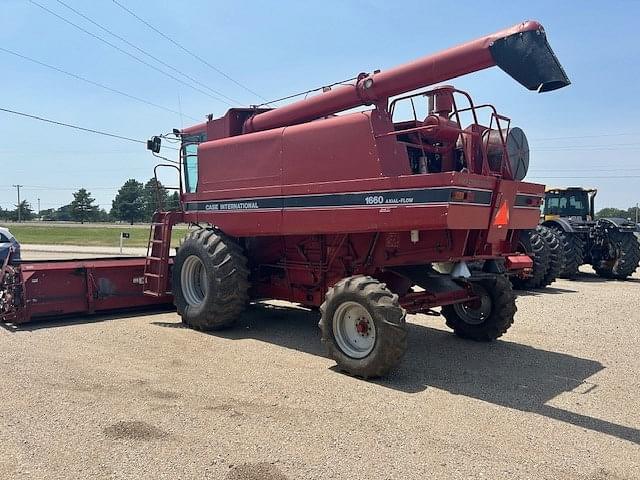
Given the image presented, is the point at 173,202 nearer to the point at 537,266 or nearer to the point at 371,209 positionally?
the point at 371,209

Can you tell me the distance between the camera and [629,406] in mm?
5070

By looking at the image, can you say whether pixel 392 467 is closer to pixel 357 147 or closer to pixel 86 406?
pixel 86 406

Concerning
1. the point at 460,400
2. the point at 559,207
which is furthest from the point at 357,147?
the point at 559,207

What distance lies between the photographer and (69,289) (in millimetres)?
8445

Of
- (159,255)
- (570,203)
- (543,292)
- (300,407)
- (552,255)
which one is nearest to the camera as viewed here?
(300,407)

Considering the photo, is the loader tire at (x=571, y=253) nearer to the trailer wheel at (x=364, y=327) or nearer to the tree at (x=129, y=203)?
the trailer wheel at (x=364, y=327)

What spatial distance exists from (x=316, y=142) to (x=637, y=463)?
4507 millimetres

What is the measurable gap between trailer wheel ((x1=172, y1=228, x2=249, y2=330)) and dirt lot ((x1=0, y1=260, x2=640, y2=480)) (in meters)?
0.27

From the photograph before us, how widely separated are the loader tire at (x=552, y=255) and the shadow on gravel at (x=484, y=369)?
6.17 m

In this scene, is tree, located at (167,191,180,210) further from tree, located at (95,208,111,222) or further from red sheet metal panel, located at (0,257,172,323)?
tree, located at (95,208,111,222)

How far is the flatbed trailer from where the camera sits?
798cm

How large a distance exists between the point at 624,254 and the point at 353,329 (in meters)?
12.6

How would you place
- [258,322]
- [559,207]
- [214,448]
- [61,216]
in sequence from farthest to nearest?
[61,216], [559,207], [258,322], [214,448]

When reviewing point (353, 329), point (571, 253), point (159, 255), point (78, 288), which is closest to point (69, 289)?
point (78, 288)
